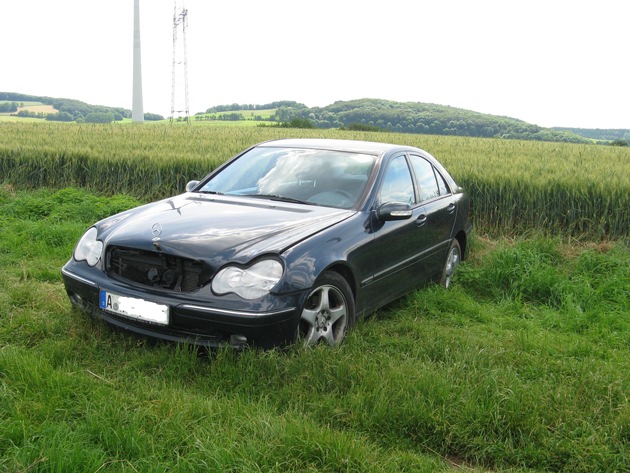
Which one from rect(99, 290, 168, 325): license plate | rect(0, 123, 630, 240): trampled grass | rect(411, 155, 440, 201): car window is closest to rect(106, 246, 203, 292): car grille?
rect(99, 290, 168, 325): license plate

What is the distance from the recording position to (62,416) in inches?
122

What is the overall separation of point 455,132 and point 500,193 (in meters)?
41.9

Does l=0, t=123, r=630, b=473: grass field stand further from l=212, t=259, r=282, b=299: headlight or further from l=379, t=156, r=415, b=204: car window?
l=379, t=156, r=415, b=204: car window

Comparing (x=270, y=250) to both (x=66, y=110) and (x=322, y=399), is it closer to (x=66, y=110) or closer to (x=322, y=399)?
(x=322, y=399)

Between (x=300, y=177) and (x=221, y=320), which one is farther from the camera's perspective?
(x=300, y=177)

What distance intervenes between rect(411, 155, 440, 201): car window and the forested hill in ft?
139

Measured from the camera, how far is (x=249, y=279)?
378 centimetres

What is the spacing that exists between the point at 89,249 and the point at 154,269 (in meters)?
0.73

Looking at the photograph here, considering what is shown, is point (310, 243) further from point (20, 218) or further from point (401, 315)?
point (20, 218)

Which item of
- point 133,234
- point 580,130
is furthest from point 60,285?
point 580,130

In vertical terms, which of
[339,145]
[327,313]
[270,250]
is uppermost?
[339,145]

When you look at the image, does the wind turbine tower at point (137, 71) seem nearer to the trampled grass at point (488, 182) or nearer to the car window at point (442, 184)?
the trampled grass at point (488, 182)

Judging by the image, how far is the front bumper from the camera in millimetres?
3662

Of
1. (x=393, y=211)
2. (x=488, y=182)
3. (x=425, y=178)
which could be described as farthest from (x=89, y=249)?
(x=488, y=182)
